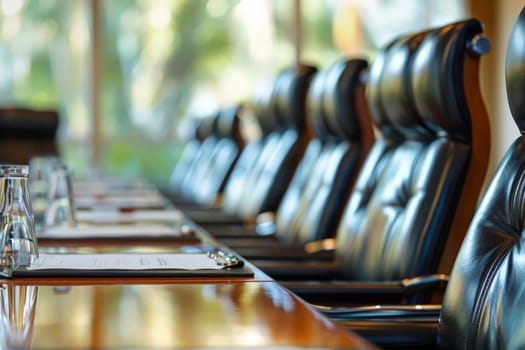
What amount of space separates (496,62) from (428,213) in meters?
7.01

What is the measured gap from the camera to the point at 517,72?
55.5 inches

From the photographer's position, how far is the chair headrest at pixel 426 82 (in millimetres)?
1926

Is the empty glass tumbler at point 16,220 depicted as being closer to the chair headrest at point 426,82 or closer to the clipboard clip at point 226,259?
the clipboard clip at point 226,259

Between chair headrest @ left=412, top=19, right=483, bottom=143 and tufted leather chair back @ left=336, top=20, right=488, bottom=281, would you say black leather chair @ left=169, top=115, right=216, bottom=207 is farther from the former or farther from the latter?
chair headrest @ left=412, top=19, right=483, bottom=143

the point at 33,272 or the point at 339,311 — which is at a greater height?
the point at 33,272

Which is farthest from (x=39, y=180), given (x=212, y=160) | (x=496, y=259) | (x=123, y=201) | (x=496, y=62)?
(x=496, y=62)

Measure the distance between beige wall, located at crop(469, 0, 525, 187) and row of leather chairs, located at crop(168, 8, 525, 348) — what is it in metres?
5.63

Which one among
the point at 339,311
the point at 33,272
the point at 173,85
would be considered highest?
the point at 173,85

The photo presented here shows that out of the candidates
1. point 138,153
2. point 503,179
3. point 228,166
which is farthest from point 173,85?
point 503,179

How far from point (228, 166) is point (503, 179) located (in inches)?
155

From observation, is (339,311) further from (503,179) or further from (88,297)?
(88,297)

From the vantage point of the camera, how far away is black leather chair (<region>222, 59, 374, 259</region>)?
286 cm

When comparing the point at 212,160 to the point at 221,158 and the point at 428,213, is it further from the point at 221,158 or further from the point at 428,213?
the point at 428,213

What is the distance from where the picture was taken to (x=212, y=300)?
110cm
